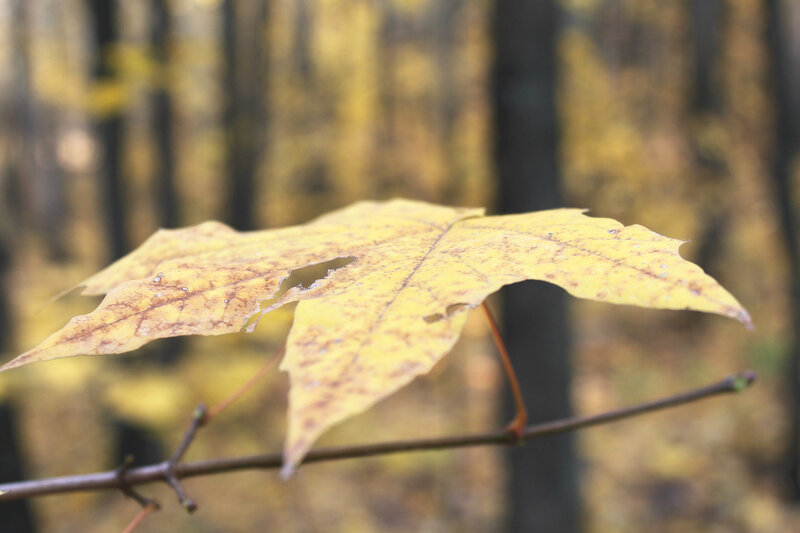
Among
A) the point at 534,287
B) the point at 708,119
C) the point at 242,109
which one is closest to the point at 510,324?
the point at 534,287

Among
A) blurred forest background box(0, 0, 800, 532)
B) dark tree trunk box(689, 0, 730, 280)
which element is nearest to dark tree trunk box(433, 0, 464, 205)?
blurred forest background box(0, 0, 800, 532)

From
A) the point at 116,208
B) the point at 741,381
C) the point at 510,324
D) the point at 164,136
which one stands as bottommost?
the point at 116,208

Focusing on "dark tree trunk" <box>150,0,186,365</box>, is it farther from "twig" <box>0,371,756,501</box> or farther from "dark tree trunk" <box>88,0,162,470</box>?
"twig" <box>0,371,756,501</box>

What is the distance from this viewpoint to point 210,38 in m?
7.08

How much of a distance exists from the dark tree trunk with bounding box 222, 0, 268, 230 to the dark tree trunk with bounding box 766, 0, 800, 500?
4.22m

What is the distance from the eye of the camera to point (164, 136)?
6.05 m

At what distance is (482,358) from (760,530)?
4.28 m

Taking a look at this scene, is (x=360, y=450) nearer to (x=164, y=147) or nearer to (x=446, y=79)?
(x=164, y=147)

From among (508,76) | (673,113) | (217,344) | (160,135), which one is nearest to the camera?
(508,76)

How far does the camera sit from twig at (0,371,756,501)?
2.17 feet

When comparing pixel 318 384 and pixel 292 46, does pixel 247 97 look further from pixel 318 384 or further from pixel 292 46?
pixel 292 46

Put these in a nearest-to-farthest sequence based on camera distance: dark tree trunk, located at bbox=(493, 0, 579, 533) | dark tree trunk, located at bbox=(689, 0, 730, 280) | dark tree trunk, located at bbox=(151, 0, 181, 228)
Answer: dark tree trunk, located at bbox=(493, 0, 579, 533), dark tree trunk, located at bbox=(151, 0, 181, 228), dark tree trunk, located at bbox=(689, 0, 730, 280)

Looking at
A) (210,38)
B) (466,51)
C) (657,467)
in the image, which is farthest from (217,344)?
(466,51)

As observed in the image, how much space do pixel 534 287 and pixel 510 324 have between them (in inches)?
8.7
